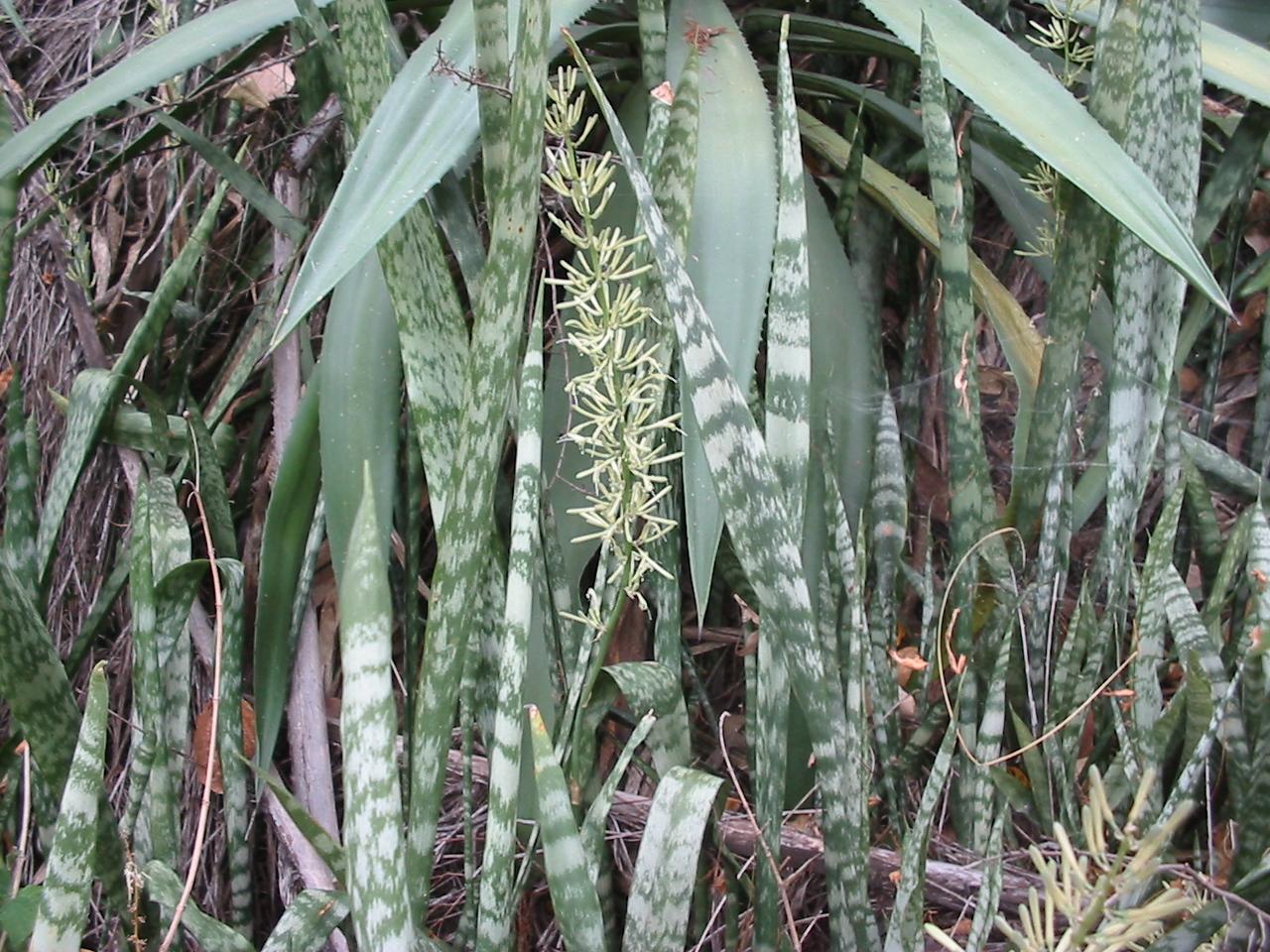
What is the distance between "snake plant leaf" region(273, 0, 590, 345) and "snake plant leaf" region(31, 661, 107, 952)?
17 cm

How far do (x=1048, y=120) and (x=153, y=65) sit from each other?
562 mm

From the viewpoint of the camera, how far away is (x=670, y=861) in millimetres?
414

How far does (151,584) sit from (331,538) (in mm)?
96

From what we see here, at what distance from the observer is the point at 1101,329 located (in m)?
0.75

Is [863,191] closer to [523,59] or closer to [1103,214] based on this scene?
[1103,214]

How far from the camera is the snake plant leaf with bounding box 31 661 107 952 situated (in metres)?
0.40

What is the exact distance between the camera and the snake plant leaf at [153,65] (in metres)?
0.68

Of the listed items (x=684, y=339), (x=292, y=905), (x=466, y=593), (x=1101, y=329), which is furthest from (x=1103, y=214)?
(x=292, y=905)

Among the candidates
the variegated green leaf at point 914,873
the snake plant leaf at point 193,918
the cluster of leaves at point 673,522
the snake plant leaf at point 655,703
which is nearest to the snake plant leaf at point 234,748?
the cluster of leaves at point 673,522

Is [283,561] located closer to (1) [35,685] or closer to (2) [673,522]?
(1) [35,685]

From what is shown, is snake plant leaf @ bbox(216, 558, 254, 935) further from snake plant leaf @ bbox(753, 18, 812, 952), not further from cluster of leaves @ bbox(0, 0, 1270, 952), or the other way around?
snake plant leaf @ bbox(753, 18, 812, 952)

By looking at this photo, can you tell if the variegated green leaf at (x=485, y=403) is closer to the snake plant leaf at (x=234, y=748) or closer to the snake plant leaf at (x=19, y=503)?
the snake plant leaf at (x=234, y=748)

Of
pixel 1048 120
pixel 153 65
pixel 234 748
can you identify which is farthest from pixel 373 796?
pixel 153 65

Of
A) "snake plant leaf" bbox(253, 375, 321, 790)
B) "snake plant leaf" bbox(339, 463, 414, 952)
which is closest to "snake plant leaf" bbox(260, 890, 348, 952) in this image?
"snake plant leaf" bbox(339, 463, 414, 952)
